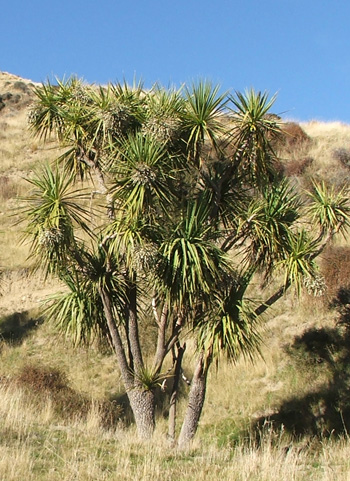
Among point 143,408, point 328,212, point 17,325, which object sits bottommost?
point 143,408

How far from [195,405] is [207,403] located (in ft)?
13.4

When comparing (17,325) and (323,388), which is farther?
(17,325)

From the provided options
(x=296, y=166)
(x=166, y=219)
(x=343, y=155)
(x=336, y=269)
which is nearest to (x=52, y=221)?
(x=166, y=219)

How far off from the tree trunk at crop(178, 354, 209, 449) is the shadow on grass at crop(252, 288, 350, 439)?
1.94m

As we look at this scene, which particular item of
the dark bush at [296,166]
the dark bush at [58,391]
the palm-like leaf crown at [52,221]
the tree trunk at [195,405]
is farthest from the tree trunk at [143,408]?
the dark bush at [296,166]

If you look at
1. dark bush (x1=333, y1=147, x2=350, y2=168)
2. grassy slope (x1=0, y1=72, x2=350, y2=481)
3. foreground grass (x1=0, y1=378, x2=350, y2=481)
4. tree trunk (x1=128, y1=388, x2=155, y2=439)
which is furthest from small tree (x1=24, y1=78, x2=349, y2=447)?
dark bush (x1=333, y1=147, x2=350, y2=168)

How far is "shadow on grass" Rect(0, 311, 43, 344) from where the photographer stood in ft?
57.5

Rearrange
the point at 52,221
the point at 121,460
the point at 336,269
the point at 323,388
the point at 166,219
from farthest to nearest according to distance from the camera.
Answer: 1. the point at 336,269
2. the point at 323,388
3. the point at 166,219
4. the point at 52,221
5. the point at 121,460

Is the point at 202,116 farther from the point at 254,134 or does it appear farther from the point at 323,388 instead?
the point at 323,388

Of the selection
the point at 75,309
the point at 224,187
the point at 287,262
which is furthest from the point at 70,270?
the point at 287,262

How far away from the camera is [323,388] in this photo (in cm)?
1336

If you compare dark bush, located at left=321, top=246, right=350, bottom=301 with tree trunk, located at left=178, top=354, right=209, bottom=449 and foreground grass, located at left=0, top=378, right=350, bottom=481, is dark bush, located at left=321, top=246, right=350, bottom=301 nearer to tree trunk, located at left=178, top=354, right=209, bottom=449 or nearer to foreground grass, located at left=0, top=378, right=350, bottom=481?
tree trunk, located at left=178, top=354, right=209, bottom=449

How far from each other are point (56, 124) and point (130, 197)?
264cm

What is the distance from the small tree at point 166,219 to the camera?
867 cm
